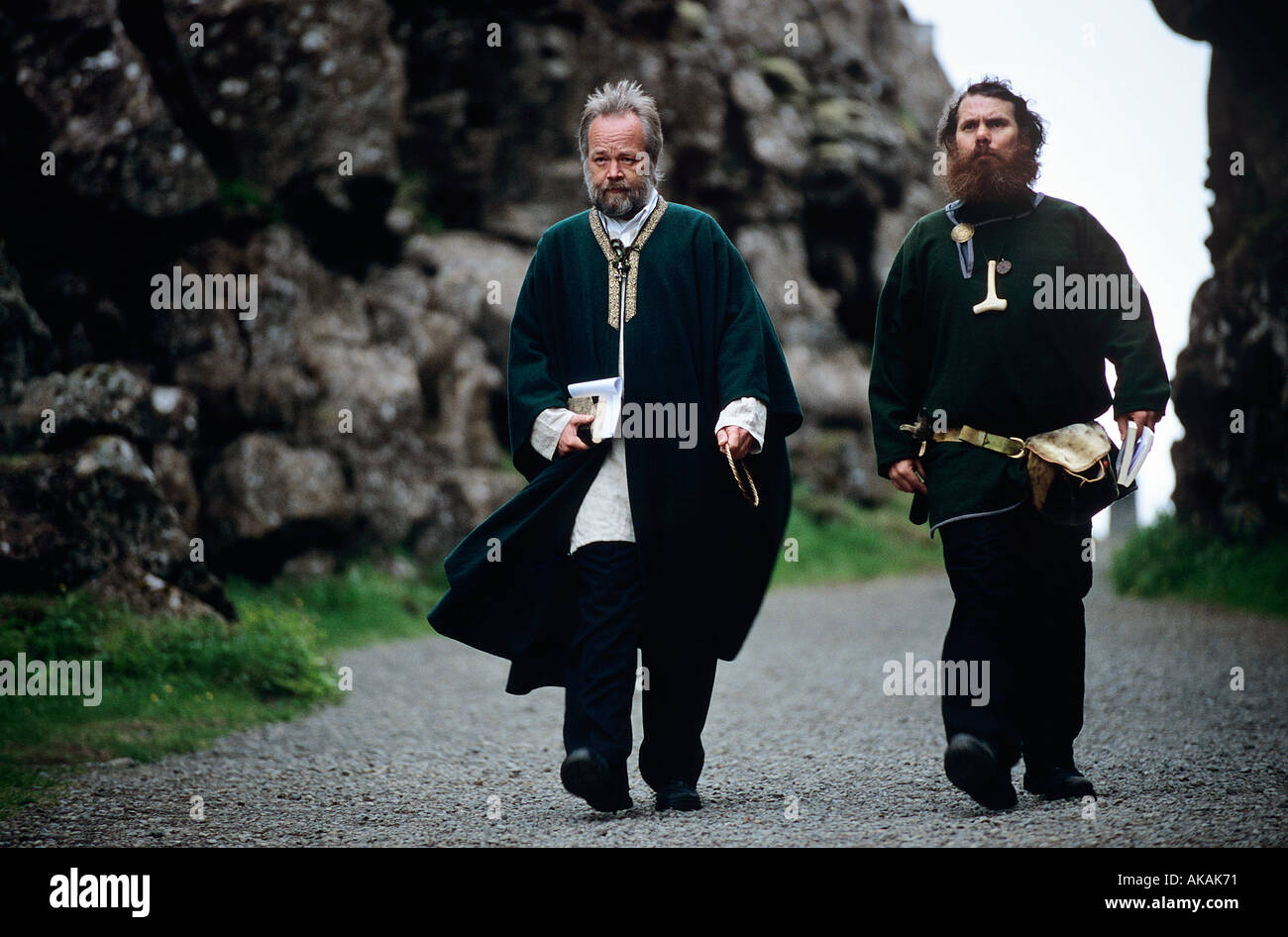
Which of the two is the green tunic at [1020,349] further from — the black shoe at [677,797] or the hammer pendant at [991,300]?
the black shoe at [677,797]

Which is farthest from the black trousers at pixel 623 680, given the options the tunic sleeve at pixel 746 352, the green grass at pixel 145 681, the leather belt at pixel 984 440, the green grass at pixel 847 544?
the green grass at pixel 847 544

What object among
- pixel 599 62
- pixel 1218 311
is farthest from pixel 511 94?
pixel 1218 311

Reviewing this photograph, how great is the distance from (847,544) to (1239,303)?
6.03 metres

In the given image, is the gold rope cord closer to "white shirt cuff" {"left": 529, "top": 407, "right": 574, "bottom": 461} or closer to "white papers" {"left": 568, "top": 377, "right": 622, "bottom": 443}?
"white papers" {"left": 568, "top": 377, "right": 622, "bottom": 443}

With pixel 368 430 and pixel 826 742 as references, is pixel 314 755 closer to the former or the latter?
pixel 826 742

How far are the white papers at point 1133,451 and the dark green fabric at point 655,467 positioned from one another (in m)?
Answer: 1.04

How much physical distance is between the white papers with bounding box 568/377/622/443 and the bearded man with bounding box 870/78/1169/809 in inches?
33.3

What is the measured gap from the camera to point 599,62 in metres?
16.6

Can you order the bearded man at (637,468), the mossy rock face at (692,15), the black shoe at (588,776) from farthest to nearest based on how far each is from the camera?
1. the mossy rock face at (692,15)
2. the bearded man at (637,468)
3. the black shoe at (588,776)

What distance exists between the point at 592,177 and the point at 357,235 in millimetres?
9309

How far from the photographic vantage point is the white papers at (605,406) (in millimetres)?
4008

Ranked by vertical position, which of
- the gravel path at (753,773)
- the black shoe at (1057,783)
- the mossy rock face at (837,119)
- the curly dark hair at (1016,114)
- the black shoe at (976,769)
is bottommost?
the gravel path at (753,773)

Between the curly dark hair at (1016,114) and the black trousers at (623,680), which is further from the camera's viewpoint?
the curly dark hair at (1016,114)

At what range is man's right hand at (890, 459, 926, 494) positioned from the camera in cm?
404
